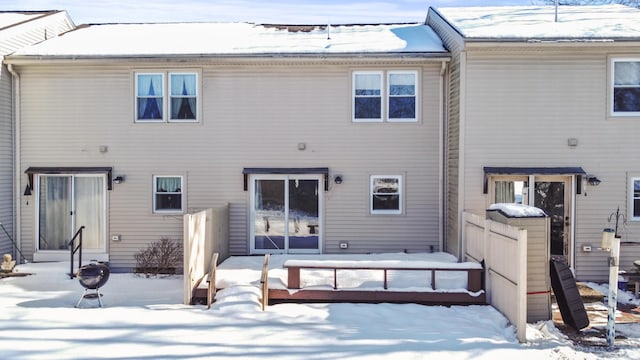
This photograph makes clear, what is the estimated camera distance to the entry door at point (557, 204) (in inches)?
453

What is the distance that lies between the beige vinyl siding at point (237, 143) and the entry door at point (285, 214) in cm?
27

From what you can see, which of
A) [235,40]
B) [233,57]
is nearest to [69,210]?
[233,57]

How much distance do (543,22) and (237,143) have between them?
7593 millimetres

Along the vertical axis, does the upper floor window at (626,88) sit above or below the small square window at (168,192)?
above

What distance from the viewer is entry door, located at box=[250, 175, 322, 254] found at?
12891 millimetres

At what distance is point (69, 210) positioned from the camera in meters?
13.0

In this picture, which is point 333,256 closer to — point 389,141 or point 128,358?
point 389,141

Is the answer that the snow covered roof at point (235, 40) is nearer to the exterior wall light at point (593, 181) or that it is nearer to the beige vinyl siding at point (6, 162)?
the beige vinyl siding at point (6, 162)

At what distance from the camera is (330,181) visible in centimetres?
1279

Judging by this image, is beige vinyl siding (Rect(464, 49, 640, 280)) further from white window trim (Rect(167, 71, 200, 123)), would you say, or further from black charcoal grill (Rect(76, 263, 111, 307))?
black charcoal grill (Rect(76, 263, 111, 307))

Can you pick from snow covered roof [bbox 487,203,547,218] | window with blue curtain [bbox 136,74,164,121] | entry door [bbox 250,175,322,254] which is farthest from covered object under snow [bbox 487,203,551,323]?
window with blue curtain [bbox 136,74,164,121]

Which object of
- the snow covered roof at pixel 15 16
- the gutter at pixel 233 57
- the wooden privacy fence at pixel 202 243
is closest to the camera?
the wooden privacy fence at pixel 202 243

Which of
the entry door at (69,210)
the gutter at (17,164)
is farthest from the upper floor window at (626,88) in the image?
the gutter at (17,164)

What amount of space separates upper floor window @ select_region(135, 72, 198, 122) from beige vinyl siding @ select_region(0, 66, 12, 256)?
2.93 meters
